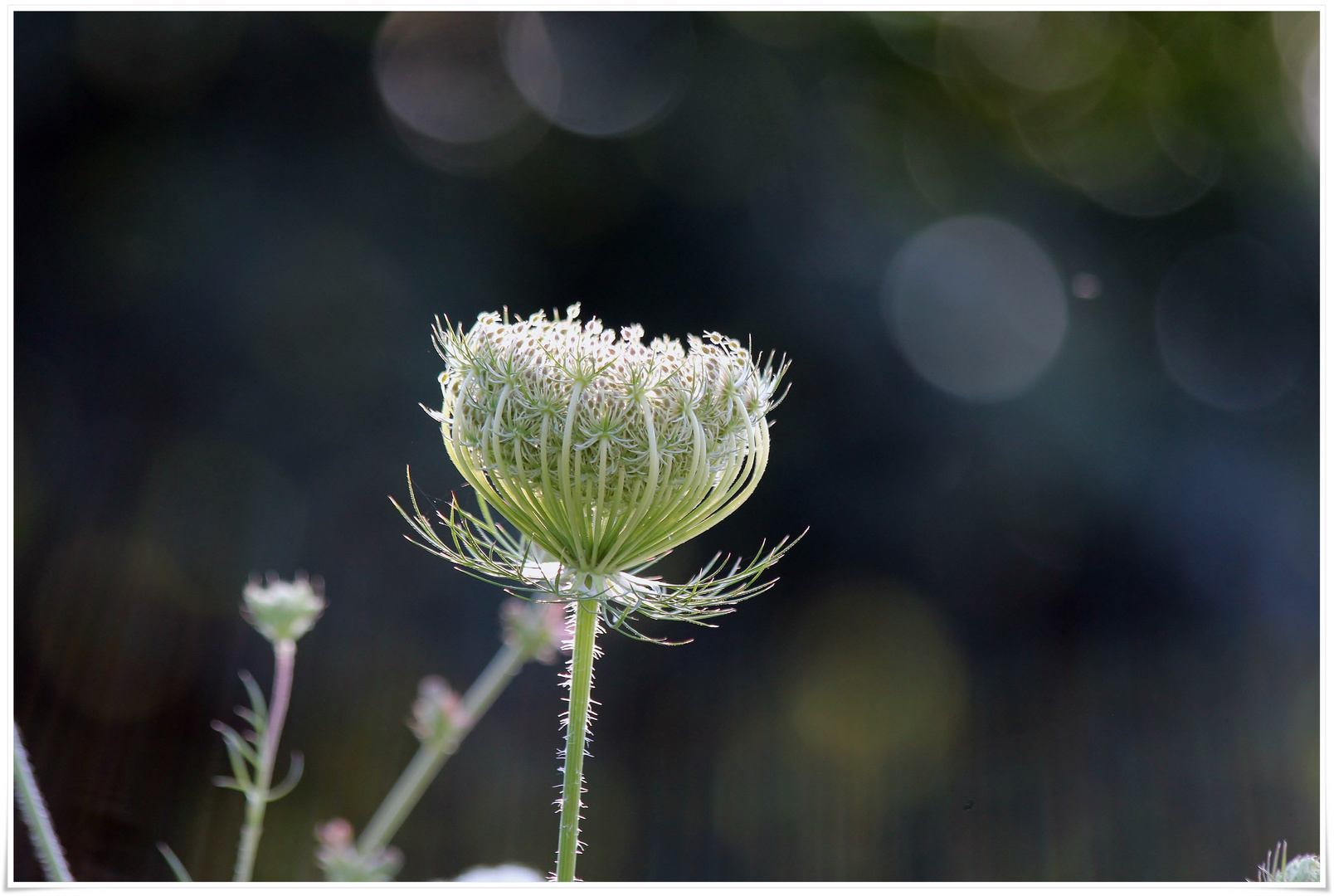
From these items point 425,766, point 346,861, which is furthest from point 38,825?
point 425,766

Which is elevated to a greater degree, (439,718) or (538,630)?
(538,630)

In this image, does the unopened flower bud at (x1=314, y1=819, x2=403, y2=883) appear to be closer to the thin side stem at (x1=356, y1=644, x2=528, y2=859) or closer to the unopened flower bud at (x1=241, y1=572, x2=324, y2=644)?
the thin side stem at (x1=356, y1=644, x2=528, y2=859)

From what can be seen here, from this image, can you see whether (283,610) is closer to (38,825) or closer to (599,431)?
(38,825)

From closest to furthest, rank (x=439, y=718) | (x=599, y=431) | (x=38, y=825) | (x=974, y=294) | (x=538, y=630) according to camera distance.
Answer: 1. (x=38, y=825)
2. (x=599, y=431)
3. (x=439, y=718)
4. (x=538, y=630)
5. (x=974, y=294)

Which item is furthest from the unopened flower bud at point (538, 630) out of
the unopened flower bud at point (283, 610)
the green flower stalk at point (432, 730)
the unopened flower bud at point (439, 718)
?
the unopened flower bud at point (283, 610)

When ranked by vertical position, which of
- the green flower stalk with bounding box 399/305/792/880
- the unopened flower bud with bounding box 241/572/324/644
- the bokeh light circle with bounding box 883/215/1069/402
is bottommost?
the unopened flower bud with bounding box 241/572/324/644

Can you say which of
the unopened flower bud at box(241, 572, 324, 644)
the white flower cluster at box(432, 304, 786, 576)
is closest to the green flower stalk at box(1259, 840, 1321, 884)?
the white flower cluster at box(432, 304, 786, 576)

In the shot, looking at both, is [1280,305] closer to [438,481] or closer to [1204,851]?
[1204,851]
